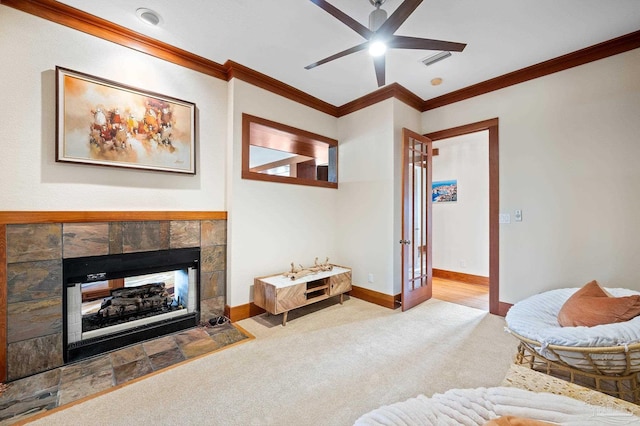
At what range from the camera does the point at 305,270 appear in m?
3.50

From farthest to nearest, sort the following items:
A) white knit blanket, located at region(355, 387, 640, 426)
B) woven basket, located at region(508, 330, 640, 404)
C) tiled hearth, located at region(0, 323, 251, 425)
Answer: tiled hearth, located at region(0, 323, 251, 425), woven basket, located at region(508, 330, 640, 404), white knit blanket, located at region(355, 387, 640, 426)

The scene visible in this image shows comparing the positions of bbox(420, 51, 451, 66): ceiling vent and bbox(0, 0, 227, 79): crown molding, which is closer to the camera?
bbox(0, 0, 227, 79): crown molding

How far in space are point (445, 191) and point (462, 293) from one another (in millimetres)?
2120

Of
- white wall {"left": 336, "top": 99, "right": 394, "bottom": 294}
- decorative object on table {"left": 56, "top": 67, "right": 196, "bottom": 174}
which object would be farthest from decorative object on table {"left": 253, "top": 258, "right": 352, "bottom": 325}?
decorative object on table {"left": 56, "top": 67, "right": 196, "bottom": 174}

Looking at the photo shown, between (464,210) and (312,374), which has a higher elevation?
(464,210)

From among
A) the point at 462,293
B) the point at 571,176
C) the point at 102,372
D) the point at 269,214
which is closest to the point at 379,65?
the point at 269,214

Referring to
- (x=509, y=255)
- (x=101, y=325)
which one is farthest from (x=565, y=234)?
(x=101, y=325)

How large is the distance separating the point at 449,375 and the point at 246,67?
3.66 m

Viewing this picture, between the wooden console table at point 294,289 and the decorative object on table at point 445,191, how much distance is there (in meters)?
2.93

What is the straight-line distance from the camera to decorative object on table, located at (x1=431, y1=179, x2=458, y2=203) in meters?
5.27

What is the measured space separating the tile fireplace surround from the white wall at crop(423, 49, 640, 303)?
4.13m

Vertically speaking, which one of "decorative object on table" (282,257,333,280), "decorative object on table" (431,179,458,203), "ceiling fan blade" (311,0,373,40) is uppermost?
"ceiling fan blade" (311,0,373,40)

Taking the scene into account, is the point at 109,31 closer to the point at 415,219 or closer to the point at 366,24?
the point at 366,24

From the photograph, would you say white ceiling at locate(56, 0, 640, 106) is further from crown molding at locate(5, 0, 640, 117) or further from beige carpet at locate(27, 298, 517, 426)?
beige carpet at locate(27, 298, 517, 426)
